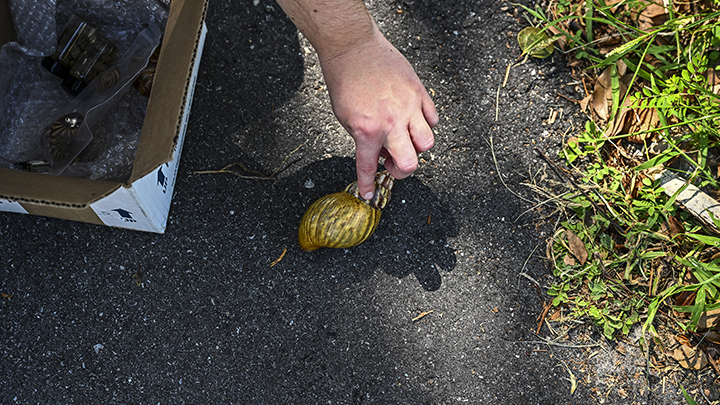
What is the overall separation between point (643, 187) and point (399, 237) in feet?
3.58

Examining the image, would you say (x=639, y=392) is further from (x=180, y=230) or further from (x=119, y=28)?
(x=119, y=28)

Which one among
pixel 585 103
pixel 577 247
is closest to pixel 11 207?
pixel 577 247

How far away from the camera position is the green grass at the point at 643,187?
211cm

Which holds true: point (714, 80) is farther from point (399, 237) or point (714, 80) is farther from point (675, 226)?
point (399, 237)

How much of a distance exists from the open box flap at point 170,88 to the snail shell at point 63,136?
63 cm

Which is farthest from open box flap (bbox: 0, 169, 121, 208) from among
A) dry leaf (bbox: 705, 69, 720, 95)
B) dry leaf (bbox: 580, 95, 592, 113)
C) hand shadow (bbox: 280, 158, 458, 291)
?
dry leaf (bbox: 705, 69, 720, 95)

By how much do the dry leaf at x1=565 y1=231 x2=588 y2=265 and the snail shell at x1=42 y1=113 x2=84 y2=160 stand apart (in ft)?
6.94

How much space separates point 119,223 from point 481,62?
5.70 ft

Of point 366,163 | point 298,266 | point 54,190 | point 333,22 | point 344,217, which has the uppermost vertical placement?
point 54,190

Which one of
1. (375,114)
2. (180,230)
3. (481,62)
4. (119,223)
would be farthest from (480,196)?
(119,223)

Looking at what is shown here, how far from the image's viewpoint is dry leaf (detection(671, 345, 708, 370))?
2102mm

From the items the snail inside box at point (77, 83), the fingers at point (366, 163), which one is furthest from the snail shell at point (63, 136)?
the fingers at point (366, 163)

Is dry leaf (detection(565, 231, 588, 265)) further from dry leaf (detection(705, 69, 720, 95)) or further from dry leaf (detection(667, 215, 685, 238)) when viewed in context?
dry leaf (detection(705, 69, 720, 95))

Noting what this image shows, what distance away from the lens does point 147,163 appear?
1.50m
